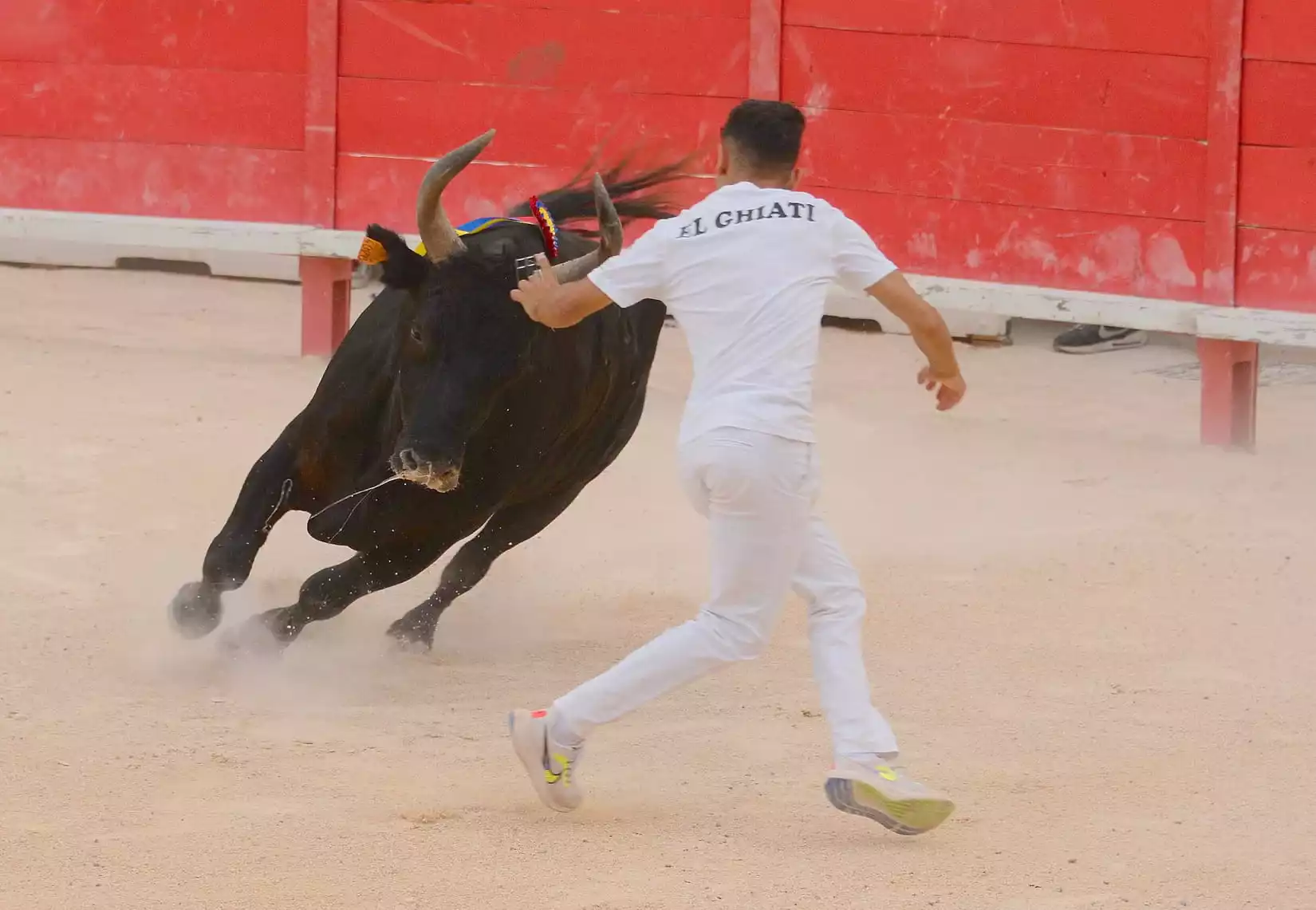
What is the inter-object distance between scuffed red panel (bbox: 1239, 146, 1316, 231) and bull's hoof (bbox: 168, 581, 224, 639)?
13.5 ft

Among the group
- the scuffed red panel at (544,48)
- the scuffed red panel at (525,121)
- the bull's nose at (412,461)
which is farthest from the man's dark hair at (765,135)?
the scuffed red panel at (544,48)

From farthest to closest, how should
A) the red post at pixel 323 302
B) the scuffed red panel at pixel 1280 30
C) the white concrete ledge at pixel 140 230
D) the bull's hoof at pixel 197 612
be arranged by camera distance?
the white concrete ledge at pixel 140 230 → the red post at pixel 323 302 → the scuffed red panel at pixel 1280 30 → the bull's hoof at pixel 197 612

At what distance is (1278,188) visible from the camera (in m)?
7.16

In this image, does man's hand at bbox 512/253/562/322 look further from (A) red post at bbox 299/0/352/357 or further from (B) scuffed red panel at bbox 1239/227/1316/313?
(A) red post at bbox 299/0/352/357

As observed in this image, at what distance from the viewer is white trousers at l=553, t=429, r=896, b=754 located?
11.1 ft

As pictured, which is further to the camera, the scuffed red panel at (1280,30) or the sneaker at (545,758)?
the scuffed red panel at (1280,30)

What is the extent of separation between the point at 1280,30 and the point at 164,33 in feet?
13.9

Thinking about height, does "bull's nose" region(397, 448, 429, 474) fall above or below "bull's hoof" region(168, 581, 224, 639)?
above

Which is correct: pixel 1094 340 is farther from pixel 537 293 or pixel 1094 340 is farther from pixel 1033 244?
pixel 537 293

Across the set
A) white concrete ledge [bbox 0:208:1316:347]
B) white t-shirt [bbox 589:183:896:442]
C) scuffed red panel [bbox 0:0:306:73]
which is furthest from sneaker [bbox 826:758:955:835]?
scuffed red panel [bbox 0:0:306:73]

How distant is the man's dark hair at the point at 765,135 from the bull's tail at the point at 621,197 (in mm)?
1551

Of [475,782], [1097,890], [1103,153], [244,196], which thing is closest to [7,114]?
[244,196]

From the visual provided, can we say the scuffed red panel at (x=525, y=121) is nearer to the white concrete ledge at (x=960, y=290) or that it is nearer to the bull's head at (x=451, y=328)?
the white concrete ledge at (x=960, y=290)

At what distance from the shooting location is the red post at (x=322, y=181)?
811 centimetres
